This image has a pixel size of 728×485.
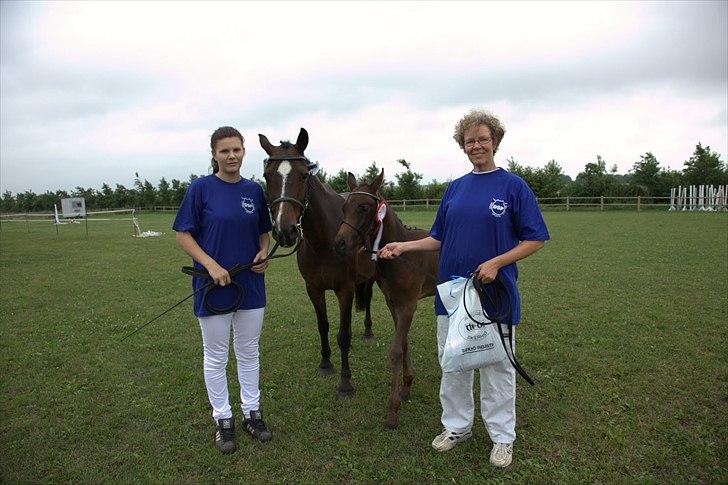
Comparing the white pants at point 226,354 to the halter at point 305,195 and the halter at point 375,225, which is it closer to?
the halter at point 305,195

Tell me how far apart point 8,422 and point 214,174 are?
2926mm

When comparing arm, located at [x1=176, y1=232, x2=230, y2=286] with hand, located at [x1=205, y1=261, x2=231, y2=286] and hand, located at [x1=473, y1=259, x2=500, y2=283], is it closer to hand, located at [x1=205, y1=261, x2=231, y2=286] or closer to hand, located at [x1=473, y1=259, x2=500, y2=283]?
hand, located at [x1=205, y1=261, x2=231, y2=286]

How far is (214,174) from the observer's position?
3.26m

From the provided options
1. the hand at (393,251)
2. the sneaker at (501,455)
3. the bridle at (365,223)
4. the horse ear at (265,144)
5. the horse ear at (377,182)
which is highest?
the horse ear at (265,144)

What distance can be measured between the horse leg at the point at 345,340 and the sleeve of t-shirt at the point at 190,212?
5.84 ft

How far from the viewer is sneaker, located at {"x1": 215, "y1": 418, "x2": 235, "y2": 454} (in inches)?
133

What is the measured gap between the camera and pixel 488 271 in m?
2.81

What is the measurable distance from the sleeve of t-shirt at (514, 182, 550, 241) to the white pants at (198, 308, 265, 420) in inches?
81.1

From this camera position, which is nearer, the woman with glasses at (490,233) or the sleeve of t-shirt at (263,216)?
the woman with glasses at (490,233)

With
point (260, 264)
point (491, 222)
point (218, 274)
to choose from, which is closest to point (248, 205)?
point (260, 264)

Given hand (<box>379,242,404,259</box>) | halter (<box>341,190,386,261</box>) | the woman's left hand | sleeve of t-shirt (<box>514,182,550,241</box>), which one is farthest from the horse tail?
sleeve of t-shirt (<box>514,182,550,241</box>)

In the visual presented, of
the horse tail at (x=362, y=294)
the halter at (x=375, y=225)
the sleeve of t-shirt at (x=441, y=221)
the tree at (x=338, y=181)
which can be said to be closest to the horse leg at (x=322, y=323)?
the horse tail at (x=362, y=294)

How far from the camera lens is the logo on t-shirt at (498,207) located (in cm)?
287

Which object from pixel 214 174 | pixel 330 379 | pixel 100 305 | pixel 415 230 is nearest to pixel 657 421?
pixel 415 230
